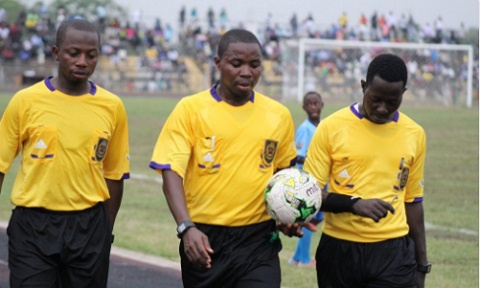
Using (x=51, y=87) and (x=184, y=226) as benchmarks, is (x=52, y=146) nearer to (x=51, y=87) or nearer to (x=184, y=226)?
(x=51, y=87)

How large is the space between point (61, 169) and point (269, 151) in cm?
120

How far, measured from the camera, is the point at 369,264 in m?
5.92

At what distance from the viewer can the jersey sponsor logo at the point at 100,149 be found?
5.97m

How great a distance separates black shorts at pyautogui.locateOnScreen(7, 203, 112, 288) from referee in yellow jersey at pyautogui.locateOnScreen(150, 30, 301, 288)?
0.55m

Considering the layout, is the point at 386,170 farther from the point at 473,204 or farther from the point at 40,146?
the point at 473,204

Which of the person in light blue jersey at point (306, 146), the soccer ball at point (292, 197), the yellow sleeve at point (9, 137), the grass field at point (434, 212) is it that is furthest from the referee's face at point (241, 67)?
the person in light blue jersey at point (306, 146)

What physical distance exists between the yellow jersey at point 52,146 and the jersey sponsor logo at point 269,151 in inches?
38.3

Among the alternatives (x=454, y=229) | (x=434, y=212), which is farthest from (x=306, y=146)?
(x=434, y=212)

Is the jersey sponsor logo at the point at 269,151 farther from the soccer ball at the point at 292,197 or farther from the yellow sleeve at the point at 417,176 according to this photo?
→ the yellow sleeve at the point at 417,176

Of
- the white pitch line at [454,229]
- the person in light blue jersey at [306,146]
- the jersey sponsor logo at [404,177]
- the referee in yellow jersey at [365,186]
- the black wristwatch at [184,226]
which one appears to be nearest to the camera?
the black wristwatch at [184,226]

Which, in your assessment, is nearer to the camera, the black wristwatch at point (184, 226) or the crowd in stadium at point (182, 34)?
the black wristwatch at point (184, 226)

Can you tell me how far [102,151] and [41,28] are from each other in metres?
42.3

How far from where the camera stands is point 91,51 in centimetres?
591

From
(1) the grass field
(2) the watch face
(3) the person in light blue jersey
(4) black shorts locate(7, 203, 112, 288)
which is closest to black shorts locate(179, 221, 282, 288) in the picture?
(2) the watch face
